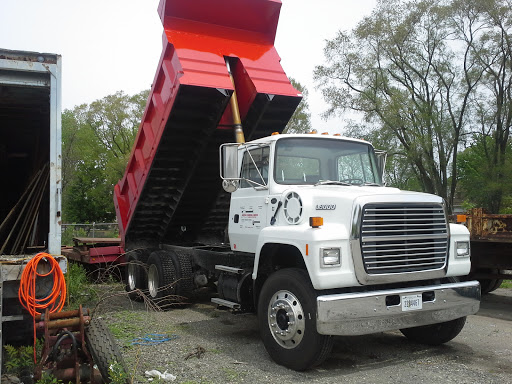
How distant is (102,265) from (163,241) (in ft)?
5.71

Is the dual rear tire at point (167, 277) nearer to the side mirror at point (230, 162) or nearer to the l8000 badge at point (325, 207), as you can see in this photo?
the side mirror at point (230, 162)

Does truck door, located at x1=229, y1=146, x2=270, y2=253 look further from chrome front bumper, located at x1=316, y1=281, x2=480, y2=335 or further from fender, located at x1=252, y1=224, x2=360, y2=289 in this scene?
chrome front bumper, located at x1=316, y1=281, x2=480, y2=335

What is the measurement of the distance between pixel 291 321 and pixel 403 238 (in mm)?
1466

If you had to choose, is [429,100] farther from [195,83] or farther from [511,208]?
[195,83]

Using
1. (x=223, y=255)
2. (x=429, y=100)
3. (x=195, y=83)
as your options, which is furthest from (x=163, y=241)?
(x=429, y=100)

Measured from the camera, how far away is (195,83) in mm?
6746

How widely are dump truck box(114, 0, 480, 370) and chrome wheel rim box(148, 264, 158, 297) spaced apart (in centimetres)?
4

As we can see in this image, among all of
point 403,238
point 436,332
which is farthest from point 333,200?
point 436,332

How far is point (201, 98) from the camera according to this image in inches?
282

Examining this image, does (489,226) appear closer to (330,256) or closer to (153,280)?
(330,256)

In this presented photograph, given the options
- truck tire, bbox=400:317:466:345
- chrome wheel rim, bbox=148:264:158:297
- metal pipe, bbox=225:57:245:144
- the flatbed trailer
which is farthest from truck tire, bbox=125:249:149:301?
truck tire, bbox=400:317:466:345

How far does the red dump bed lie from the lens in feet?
23.3

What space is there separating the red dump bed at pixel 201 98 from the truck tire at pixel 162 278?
88cm

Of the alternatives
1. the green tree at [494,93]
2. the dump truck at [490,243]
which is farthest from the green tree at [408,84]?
the dump truck at [490,243]
